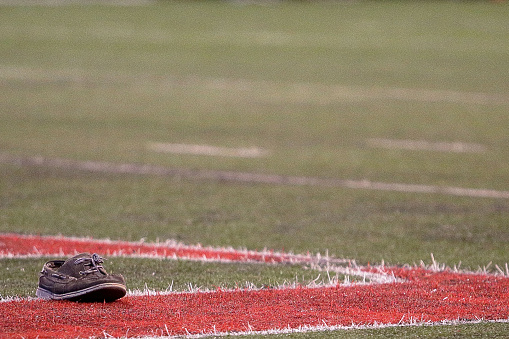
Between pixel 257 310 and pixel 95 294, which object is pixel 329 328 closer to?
pixel 257 310

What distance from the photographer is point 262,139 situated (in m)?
10.4

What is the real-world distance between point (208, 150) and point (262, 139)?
939 mm

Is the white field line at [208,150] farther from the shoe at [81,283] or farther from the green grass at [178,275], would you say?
the shoe at [81,283]

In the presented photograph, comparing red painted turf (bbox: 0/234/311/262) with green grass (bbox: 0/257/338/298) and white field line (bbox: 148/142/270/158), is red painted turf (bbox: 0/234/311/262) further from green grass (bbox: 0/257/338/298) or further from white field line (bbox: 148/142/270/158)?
white field line (bbox: 148/142/270/158)

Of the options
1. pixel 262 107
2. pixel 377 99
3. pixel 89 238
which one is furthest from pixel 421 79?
pixel 89 238

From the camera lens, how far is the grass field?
607 centimetres

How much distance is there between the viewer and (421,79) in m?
16.5

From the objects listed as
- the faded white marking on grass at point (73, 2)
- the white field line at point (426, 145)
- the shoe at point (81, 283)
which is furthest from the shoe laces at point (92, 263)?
the faded white marking on grass at point (73, 2)

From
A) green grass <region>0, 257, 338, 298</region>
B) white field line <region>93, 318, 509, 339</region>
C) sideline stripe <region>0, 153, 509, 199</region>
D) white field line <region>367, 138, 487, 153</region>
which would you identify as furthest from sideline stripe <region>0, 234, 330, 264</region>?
white field line <region>367, 138, 487, 153</region>

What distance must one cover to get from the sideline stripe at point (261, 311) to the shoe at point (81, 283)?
0.05m

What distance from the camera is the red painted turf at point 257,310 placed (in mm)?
3947

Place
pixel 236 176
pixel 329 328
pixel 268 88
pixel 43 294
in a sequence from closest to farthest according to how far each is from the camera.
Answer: pixel 329 328
pixel 43 294
pixel 236 176
pixel 268 88

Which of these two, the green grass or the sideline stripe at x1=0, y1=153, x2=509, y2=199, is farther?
the sideline stripe at x1=0, y1=153, x2=509, y2=199

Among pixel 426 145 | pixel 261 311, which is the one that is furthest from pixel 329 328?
pixel 426 145
